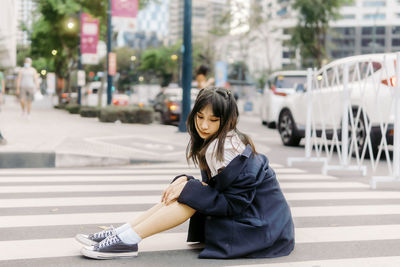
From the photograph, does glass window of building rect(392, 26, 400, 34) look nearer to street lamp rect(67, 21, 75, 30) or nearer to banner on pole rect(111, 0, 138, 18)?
street lamp rect(67, 21, 75, 30)

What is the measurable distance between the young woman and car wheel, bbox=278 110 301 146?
27.3 ft

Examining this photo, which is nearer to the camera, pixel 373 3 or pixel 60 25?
pixel 60 25

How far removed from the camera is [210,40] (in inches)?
2692

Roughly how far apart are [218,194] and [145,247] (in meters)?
0.72

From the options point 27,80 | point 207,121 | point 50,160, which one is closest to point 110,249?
point 207,121

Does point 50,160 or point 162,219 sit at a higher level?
point 162,219

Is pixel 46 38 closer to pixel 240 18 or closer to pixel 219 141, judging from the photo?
pixel 240 18

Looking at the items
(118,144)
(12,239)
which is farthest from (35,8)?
(12,239)

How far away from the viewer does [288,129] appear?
1227 cm

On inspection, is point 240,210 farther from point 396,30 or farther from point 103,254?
point 396,30

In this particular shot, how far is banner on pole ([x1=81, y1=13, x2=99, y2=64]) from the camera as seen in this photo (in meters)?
26.3

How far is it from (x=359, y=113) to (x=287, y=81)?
33.7 ft

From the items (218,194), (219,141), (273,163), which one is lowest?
(273,163)

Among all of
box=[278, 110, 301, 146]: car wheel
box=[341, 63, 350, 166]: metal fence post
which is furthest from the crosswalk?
box=[278, 110, 301, 146]: car wheel
